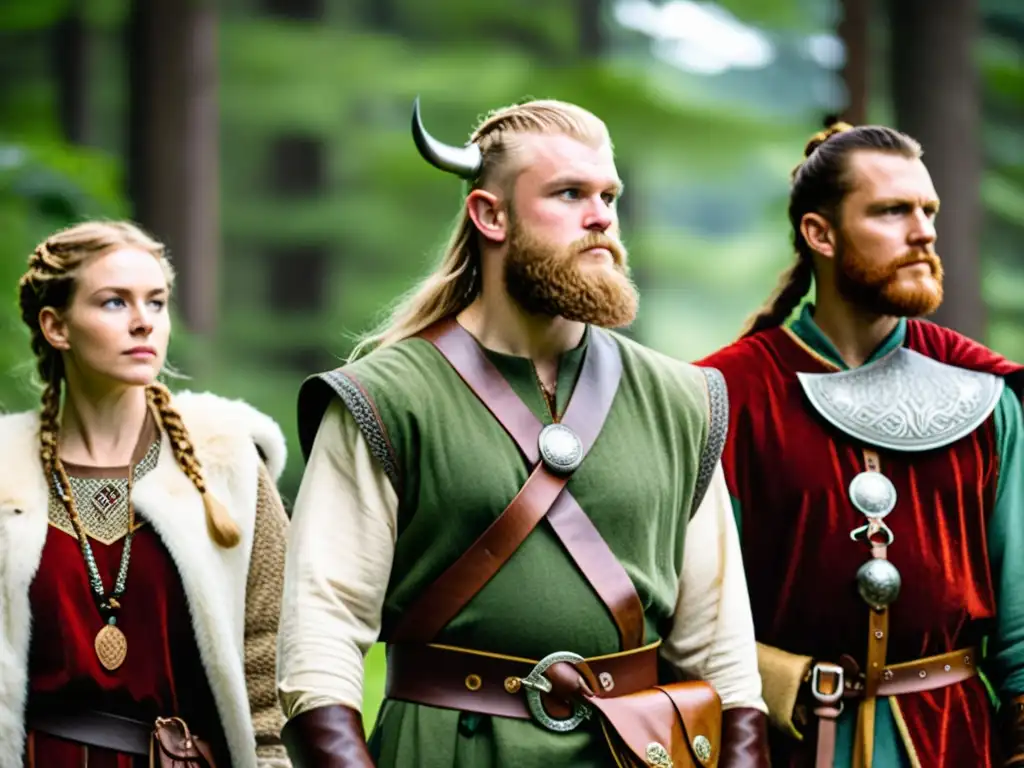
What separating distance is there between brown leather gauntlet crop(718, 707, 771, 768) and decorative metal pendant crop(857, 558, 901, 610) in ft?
1.80

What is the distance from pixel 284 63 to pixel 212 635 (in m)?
12.6

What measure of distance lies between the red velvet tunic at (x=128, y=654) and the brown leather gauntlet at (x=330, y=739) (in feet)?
2.58

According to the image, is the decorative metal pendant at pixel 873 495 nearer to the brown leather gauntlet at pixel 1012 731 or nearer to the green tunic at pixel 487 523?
the brown leather gauntlet at pixel 1012 731

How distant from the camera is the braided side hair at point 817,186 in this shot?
4.87m

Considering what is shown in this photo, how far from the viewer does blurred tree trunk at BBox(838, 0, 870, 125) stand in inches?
343

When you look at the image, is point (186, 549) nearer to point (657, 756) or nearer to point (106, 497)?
point (106, 497)

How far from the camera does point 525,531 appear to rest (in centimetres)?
389

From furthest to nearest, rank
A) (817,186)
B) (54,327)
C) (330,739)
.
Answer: (817,186)
(54,327)
(330,739)

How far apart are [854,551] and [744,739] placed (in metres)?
0.73

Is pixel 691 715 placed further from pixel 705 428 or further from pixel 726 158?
pixel 726 158

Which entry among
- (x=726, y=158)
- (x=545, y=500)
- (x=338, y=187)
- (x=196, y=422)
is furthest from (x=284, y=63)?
(x=545, y=500)

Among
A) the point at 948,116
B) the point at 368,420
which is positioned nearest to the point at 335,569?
the point at 368,420

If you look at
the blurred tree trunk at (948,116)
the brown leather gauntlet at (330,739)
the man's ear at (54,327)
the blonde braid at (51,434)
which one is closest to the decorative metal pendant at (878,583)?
the brown leather gauntlet at (330,739)

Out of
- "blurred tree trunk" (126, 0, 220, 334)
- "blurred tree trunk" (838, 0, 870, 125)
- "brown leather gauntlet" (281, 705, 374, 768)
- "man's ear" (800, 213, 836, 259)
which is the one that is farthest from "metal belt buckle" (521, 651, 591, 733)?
"blurred tree trunk" (126, 0, 220, 334)
